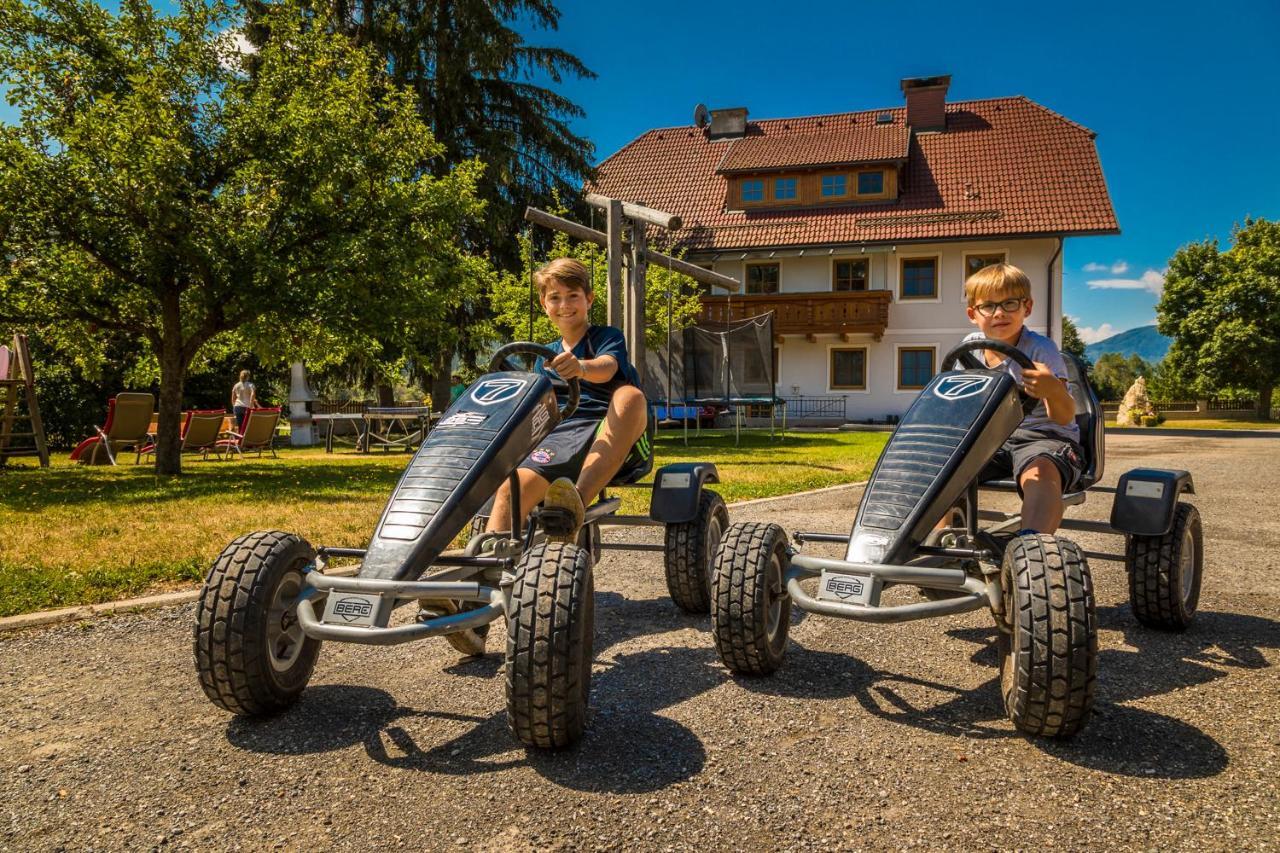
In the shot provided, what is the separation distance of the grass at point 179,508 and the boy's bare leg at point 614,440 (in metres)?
2.59

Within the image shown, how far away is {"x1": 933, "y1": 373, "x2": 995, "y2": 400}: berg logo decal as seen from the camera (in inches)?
118

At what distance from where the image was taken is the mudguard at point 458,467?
2524 millimetres

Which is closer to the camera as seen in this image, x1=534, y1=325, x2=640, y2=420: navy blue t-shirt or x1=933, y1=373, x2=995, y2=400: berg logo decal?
x1=933, y1=373, x2=995, y2=400: berg logo decal

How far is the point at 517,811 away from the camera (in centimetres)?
207

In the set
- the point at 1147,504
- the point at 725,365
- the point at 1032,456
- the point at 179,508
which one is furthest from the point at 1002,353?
the point at 725,365

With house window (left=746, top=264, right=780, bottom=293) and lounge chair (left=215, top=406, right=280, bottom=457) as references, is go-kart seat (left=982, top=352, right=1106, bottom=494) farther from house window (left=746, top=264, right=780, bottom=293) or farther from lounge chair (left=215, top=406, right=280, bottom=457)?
house window (left=746, top=264, right=780, bottom=293)

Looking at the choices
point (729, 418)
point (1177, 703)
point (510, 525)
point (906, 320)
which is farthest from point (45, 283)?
point (906, 320)

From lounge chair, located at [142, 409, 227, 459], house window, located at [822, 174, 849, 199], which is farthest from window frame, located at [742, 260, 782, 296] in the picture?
lounge chair, located at [142, 409, 227, 459]

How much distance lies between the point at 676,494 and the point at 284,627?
1.89 metres

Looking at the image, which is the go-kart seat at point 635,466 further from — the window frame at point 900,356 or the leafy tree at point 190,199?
the window frame at point 900,356

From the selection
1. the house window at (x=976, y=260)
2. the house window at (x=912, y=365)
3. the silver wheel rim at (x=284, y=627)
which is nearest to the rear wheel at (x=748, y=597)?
the silver wheel rim at (x=284, y=627)

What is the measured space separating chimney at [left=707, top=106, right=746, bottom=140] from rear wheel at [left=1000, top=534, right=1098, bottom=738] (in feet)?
102

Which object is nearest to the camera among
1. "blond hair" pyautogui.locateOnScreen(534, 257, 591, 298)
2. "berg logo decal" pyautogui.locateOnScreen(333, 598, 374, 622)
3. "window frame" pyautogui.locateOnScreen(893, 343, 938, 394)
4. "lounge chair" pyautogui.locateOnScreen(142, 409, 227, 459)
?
"berg logo decal" pyautogui.locateOnScreen(333, 598, 374, 622)

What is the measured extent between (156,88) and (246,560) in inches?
383
